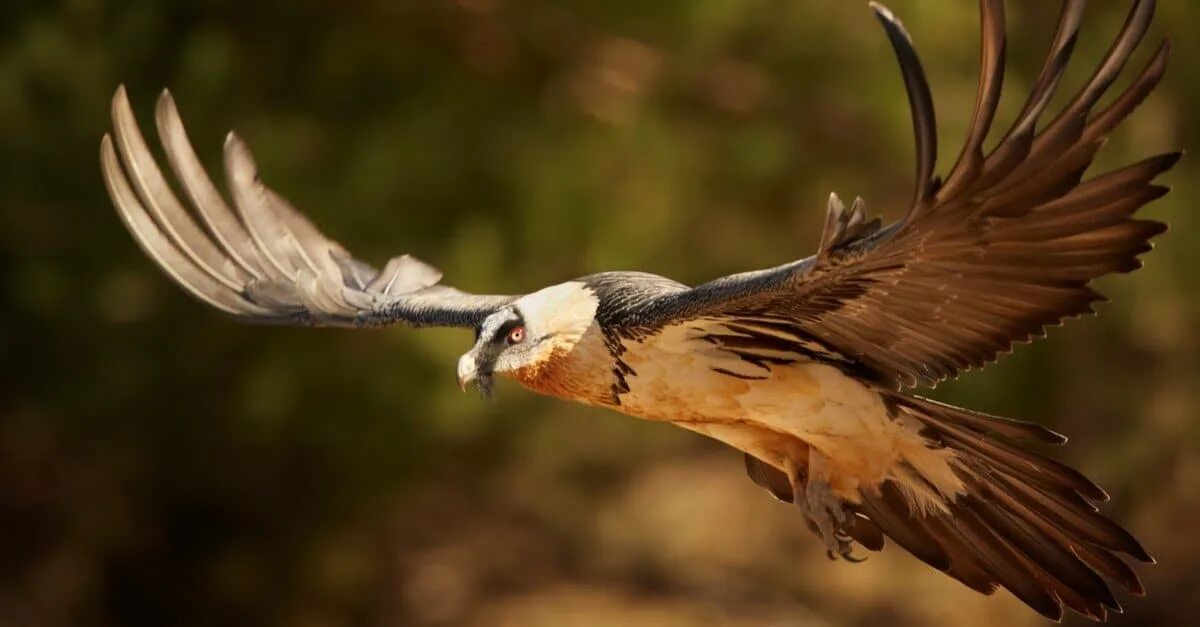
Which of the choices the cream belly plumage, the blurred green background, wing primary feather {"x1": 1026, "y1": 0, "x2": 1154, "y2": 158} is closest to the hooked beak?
the cream belly plumage

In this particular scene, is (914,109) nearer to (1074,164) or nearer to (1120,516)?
(1074,164)

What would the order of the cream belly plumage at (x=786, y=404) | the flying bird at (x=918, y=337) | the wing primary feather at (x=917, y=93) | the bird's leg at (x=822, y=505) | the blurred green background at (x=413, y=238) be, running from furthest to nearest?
the blurred green background at (x=413, y=238)
the bird's leg at (x=822, y=505)
the cream belly plumage at (x=786, y=404)
the flying bird at (x=918, y=337)
the wing primary feather at (x=917, y=93)

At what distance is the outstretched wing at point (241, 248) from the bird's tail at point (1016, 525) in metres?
1.16

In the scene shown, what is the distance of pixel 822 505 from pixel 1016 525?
0.35 metres

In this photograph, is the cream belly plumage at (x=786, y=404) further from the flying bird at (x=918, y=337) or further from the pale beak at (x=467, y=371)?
the pale beak at (x=467, y=371)

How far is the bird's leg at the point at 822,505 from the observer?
311cm

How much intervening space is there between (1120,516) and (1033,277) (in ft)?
14.9

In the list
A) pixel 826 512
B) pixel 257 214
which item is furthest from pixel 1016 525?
pixel 257 214

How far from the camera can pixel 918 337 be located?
2.79 metres

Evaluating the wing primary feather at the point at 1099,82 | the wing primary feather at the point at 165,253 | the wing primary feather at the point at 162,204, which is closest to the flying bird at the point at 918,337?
the wing primary feather at the point at 1099,82

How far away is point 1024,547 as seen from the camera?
2.99m

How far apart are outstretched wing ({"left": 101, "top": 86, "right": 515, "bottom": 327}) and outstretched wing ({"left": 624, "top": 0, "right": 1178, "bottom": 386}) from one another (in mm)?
1132

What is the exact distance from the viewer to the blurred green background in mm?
6340

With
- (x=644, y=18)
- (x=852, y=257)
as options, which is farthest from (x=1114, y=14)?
(x=852, y=257)
